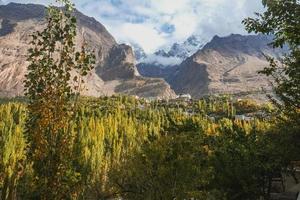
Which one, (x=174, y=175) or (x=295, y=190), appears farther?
(x=295, y=190)

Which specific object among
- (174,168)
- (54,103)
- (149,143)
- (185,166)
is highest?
(54,103)

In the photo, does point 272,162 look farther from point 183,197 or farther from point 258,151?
point 183,197

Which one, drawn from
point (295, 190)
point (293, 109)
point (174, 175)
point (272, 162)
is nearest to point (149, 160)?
point (174, 175)

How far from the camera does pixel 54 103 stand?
14.7 m

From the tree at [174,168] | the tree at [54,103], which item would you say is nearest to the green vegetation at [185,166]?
the tree at [174,168]

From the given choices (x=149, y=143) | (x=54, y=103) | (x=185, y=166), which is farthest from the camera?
(x=149, y=143)

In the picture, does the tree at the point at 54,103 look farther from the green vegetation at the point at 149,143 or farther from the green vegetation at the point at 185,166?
the green vegetation at the point at 185,166

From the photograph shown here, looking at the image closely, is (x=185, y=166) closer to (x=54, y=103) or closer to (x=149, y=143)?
(x=149, y=143)

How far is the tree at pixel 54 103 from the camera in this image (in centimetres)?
1428

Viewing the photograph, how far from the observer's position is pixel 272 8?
41.0ft

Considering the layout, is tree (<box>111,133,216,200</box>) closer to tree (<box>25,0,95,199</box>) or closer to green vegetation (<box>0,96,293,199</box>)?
green vegetation (<box>0,96,293,199</box>)

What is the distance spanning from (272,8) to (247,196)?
22.1 metres

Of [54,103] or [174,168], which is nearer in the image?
[54,103]

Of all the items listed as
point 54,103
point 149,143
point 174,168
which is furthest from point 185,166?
point 54,103
